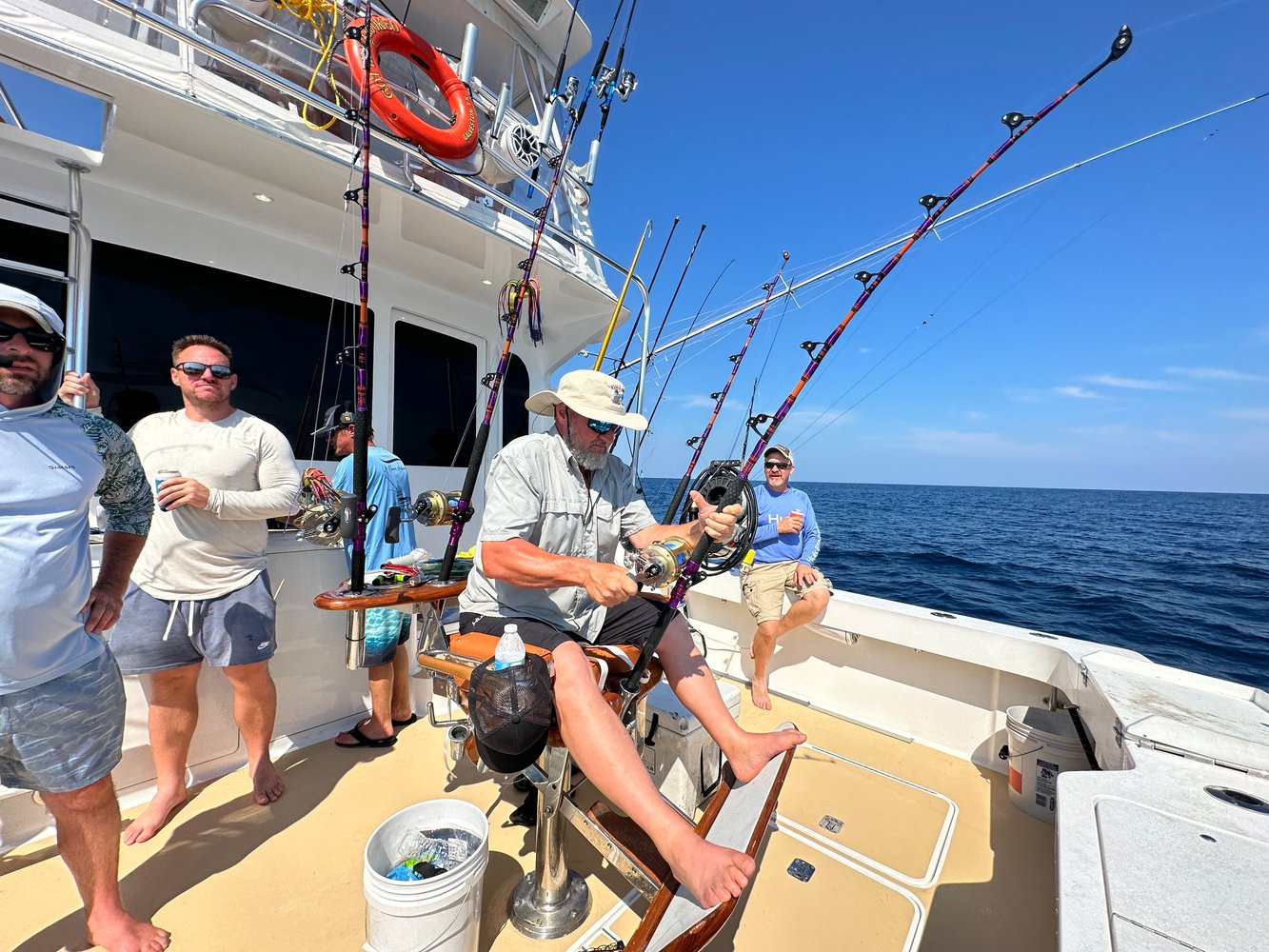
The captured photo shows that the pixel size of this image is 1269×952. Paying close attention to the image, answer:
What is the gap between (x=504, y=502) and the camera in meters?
1.68

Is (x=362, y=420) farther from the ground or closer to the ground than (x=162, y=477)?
farther from the ground

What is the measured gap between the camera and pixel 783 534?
3533mm

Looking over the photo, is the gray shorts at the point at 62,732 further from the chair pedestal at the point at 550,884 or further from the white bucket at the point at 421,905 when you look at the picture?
the chair pedestal at the point at 550,884

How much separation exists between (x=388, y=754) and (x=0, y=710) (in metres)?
1.54

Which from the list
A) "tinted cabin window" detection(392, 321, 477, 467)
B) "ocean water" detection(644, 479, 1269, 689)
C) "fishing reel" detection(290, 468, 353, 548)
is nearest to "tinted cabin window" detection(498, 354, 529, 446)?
"tinted cabin window" detection(392, 321, 477, 467)

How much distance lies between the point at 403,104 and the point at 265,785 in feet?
11.0

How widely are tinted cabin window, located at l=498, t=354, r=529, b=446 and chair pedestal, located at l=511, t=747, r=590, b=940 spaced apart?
3.35m

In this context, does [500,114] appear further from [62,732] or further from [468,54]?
[62,732]

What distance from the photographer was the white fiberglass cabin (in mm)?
1477

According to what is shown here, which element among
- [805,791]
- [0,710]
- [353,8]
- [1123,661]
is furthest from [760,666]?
[353,8]

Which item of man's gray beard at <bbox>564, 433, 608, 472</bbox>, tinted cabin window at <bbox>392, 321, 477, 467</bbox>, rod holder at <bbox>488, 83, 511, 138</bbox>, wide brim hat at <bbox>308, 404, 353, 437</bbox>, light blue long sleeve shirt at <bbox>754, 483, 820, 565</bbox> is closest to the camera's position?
man's gray beard at <bbox>564, 433, 608, 472</bbox>

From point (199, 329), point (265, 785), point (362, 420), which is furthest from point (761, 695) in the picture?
point (199, 329)

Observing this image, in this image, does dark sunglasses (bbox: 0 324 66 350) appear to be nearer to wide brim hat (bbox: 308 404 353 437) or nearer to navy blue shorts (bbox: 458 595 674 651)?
navy blue shorts (bbox: 458 595 674 651)

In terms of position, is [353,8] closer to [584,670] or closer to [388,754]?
[584,670]
